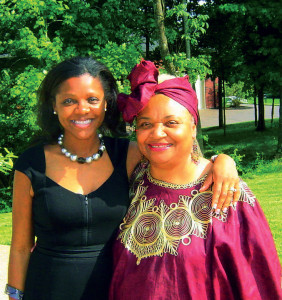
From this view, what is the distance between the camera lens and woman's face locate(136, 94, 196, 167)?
2117 millimetres

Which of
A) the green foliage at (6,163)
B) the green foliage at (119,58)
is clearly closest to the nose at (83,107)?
the green foliage at (6,163)

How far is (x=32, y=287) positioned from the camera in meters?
2.33

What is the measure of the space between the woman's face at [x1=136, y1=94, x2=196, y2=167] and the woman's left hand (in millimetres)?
168

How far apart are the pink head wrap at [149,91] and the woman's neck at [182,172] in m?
0.23

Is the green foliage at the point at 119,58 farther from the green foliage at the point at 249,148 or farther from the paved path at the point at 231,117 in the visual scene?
the paved path at the point at 231,117

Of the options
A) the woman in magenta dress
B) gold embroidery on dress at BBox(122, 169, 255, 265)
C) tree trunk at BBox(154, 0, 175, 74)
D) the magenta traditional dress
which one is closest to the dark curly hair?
the woman in magenta dress

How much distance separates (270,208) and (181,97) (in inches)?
216

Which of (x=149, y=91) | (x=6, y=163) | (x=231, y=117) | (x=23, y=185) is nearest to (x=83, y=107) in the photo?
(x=149, y=91)

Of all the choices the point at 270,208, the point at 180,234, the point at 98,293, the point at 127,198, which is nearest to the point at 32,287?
the point at 98,293

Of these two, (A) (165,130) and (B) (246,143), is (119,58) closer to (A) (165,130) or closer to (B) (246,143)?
(B) (246,143)

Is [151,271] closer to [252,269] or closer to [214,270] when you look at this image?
[214,270]

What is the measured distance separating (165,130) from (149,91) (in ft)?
0.63

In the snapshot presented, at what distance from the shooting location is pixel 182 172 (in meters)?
2.23

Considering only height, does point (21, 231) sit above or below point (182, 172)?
below
